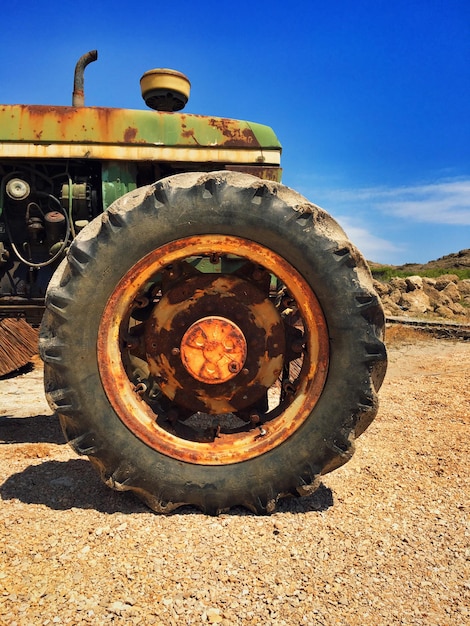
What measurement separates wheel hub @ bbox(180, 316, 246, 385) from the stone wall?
12.0 metres

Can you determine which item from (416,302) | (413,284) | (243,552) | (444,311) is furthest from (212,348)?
(413,284)

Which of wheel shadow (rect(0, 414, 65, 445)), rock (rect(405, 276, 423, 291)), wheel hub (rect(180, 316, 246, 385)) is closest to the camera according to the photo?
wheel hub (rect(180, 316, 246, 385))

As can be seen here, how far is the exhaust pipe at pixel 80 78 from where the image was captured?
3.38 meters

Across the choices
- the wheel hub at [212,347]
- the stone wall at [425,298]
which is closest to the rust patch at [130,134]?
the wheel hub at [212,347]

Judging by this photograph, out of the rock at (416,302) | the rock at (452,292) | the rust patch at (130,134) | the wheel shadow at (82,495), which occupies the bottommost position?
the wheel shadow at (82,495)

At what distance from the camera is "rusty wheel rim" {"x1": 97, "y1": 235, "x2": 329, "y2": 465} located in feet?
7.01

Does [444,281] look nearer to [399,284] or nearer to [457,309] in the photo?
[399,284]

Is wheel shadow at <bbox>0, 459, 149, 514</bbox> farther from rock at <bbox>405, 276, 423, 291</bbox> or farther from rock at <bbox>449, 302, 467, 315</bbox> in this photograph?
rock at <bbox>405, 276, 423, 291</bbox>

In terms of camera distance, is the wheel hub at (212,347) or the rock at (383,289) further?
the rock at (383,289)

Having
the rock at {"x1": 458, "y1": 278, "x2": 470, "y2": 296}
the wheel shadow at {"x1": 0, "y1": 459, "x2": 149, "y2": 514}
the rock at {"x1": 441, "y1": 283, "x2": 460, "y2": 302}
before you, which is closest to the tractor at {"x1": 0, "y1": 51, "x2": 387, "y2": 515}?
the wheel shadow at {"x1": 0, "y1": 459, "x2": 149, "y2": 514}

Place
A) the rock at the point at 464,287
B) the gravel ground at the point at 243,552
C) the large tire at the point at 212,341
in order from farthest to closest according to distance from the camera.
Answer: the rock at the point at 464,287 → the large tire at the point at 212,341 → the gravel ground at the point at 243,552

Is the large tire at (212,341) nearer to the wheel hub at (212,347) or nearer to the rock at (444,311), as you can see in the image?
the wheel hub at (212,347)

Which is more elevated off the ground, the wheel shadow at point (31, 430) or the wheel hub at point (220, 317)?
the wheel hub at point (220, 317)

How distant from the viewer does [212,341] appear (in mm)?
2217
